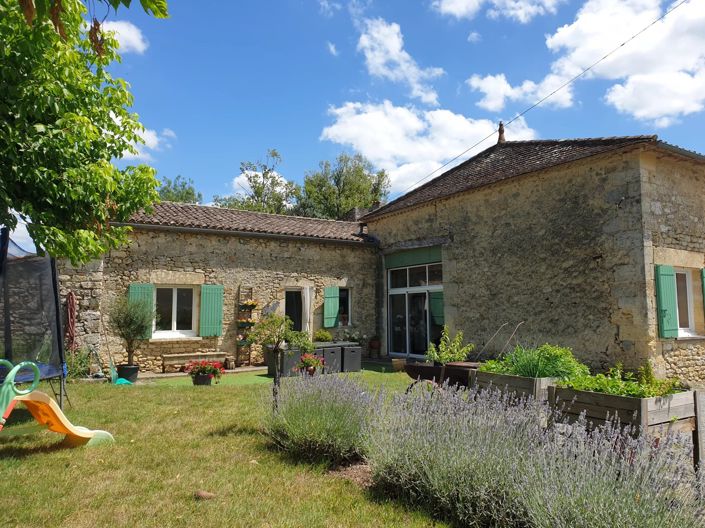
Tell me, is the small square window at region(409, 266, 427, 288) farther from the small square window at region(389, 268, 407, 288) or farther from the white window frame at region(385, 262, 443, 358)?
the small square window at region(389, 268, 407, 288)

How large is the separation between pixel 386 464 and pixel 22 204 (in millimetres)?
4666

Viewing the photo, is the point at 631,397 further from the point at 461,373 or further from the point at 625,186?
the point at 625,186

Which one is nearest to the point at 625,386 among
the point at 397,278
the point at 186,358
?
the point at 186,358

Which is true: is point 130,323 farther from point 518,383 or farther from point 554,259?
point 554,259

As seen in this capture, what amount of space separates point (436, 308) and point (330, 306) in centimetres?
286

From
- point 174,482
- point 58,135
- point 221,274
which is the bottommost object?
point 174,482

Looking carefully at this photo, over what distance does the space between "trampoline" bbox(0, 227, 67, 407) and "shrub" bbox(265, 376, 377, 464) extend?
10.2ft

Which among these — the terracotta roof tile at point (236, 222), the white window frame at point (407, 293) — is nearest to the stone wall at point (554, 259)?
the white window frame at point (407, 293)

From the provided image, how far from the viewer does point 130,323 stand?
9578mm

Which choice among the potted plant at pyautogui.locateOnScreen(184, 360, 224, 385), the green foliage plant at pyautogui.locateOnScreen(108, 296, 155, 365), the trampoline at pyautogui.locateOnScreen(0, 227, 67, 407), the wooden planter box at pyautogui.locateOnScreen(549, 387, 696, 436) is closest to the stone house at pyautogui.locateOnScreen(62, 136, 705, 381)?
the green foliage plant at pyautogui.locateOnScreen(108, 296, 155, 365)

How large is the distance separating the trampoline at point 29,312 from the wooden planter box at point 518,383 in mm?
4930

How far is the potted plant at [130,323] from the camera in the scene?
9352 millimetres

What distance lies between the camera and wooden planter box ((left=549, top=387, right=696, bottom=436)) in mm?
3354

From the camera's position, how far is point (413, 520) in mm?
3078
